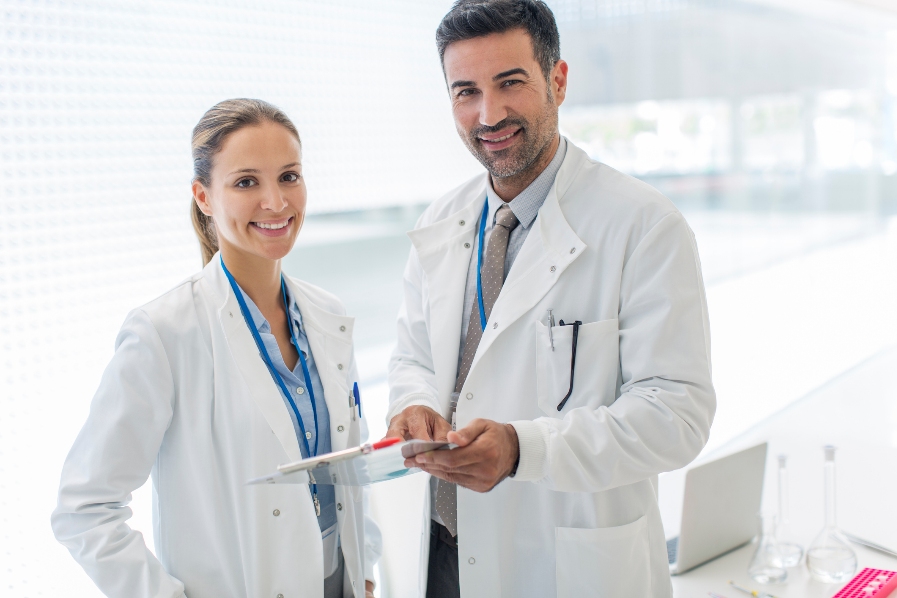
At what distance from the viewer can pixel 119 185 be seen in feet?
7.61

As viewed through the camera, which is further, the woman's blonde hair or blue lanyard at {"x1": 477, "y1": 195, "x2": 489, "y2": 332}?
blue lanyard at {"x1": 477, "y1": 195, "x2": 489, "y2": 332}

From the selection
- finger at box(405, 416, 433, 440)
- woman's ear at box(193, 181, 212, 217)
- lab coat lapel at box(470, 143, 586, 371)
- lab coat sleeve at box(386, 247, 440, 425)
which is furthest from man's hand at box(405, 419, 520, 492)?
woman's ear at box(193, 181, 212, 217)

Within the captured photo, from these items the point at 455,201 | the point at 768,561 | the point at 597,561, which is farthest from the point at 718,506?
the point at 455,201

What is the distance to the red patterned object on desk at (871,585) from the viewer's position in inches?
75.2

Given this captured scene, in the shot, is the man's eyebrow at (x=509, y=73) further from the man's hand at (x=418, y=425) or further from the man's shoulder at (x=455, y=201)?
the man's hand at (x=418, y=425)

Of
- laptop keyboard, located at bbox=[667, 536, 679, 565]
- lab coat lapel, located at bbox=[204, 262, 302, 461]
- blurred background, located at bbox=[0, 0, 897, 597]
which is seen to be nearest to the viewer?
lab coat lapel, located at bbox=[204, 262, 302, 461]

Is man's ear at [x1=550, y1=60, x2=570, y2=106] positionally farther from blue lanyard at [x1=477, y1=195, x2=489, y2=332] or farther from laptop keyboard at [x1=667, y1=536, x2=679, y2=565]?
laptop keyboard at [x1=667, y1=536, x2=679, y2=565]

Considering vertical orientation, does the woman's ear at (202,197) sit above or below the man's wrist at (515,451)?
above

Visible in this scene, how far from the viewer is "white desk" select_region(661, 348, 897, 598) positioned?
2061mm

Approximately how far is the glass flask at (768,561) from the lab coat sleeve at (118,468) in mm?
1517

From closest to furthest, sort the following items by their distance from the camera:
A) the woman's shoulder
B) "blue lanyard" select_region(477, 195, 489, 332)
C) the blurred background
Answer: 1. "blue lanyard" select_region(477, 195, 489, 332)
2. the woman's shoulder
3. the blurred background

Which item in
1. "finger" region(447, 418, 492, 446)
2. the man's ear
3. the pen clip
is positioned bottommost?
"finger" region(447, 418, 492, 446)

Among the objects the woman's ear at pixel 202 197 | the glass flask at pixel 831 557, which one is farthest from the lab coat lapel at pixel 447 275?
the glass flask at pixel 831 557

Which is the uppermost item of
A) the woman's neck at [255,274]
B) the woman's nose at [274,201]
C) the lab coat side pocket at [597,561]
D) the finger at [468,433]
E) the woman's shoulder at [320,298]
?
the woman's nose at [274,201]
